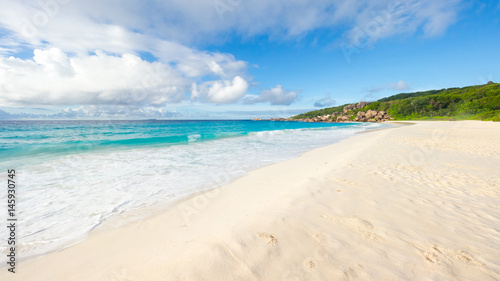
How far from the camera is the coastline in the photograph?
98.1 inches

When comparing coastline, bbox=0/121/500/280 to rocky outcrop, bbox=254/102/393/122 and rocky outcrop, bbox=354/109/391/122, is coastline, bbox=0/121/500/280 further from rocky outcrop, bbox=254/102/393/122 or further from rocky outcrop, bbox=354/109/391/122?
rocky outcrop, bbox=254/102/393/122

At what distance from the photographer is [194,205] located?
18.3ft

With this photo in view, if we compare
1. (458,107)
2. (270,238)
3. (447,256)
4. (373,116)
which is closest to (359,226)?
(447,256)

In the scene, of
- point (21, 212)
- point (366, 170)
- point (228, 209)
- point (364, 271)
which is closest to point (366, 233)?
point (364, 271)

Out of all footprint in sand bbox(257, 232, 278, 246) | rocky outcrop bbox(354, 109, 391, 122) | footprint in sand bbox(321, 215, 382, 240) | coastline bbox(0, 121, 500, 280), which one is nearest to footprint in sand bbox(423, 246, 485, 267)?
coastline bbox(0, 121, 500, 280)

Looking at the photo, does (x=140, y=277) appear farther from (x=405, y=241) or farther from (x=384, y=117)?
(x=384, y=117)

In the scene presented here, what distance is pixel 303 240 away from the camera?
3066 millimetres

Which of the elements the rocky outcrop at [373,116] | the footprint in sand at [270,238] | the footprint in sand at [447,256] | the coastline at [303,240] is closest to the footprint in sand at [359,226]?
the coastline at [303,240]

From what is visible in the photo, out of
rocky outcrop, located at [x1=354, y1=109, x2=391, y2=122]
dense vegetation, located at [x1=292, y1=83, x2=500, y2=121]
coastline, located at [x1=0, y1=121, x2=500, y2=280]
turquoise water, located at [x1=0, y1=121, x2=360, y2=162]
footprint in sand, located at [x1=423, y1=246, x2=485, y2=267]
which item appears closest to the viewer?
coastline, located at [x1=0, y1=121, x2=500, y2=280]

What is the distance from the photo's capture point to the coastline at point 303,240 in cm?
249

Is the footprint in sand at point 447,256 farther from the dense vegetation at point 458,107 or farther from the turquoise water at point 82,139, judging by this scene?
the dense vegetation at point 458,107

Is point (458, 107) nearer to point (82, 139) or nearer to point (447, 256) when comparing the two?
point (447, 256)

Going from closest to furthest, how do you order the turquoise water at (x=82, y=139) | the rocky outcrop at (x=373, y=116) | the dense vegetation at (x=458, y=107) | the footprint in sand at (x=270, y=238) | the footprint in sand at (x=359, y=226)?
the footprint in sand at (x=270, y=238) < the footprint in sand at (x=359, y=226) < the turquoise water at (x=82, y=139) < the dense vegetation at (x=458, y=107) < the rocky outcrop at (x=373, y=116)

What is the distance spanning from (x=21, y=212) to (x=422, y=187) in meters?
11.6
